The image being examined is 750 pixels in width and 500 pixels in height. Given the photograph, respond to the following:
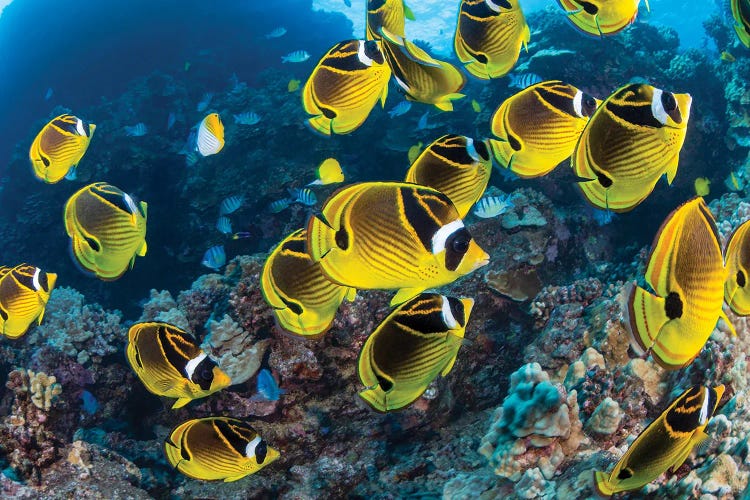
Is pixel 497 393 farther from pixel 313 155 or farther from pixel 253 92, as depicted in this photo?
pixel 253 92

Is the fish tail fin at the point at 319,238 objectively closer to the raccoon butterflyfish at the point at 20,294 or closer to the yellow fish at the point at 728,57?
the raccoon butterflyfish at the point at 20,294

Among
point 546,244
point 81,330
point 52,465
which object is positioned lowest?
point 546,244

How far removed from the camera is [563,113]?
2188 millimetres

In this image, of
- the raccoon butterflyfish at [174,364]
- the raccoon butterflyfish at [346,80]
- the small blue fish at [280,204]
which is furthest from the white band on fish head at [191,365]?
the small blue fish at [280,204]

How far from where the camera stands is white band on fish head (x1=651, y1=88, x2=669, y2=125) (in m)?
1.62

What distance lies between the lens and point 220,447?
2.63 metres

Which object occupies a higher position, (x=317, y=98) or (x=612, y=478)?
(x=317, y=98)

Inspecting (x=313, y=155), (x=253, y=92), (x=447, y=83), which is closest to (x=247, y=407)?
(x=447, y=83)

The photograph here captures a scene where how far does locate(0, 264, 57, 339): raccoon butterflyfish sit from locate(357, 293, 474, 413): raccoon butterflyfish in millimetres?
3246

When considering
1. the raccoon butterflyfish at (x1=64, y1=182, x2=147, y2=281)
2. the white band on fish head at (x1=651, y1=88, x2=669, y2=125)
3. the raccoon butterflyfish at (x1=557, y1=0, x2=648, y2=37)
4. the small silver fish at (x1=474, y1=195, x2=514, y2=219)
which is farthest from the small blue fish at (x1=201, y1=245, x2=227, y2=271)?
the white band on fish head at (x1=651, y1=88, x2=669, y2=125)

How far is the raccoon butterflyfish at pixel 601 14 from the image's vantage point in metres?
2.11

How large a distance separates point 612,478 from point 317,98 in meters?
2.26

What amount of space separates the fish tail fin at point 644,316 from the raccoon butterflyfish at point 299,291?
3.67ft

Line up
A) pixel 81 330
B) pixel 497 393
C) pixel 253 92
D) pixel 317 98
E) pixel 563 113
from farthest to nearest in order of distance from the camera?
pixel 253 92 → pixel 81 330 → pixel 497 393 → pixel 317 98 → pixel 563 113
